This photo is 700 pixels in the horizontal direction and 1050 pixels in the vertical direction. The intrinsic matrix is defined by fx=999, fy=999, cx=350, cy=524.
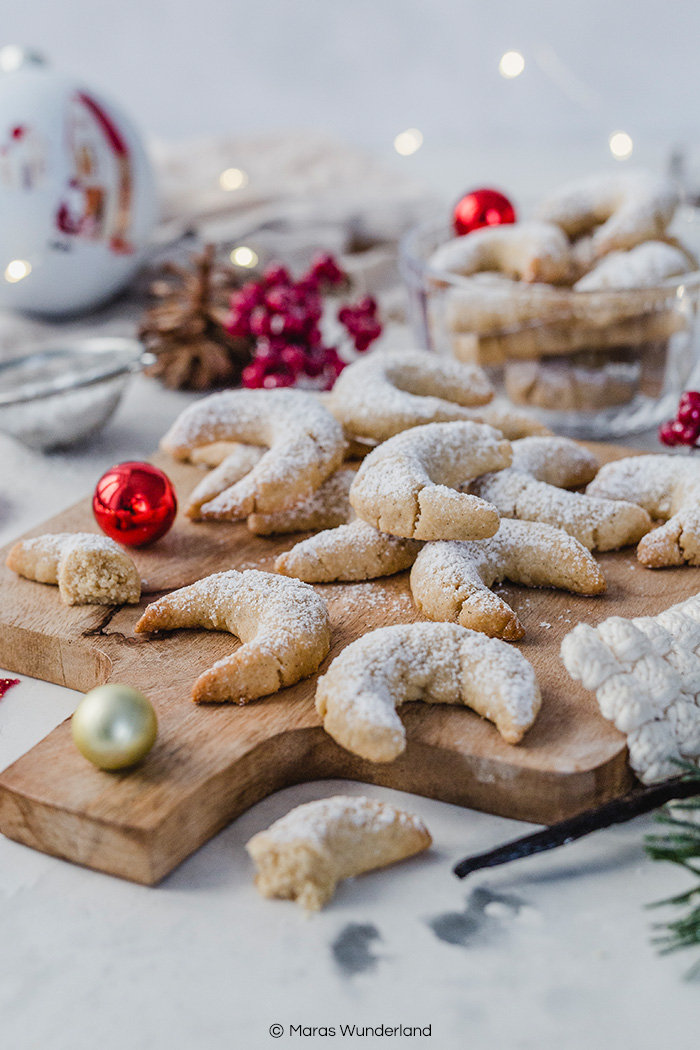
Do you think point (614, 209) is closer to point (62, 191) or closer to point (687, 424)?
point (687, 424)

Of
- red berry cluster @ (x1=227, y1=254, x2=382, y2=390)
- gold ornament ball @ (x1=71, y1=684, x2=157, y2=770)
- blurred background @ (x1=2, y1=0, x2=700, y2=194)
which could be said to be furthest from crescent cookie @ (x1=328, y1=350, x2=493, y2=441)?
blurred background @ (x1=2, y1=0, x2=700, y2=194)

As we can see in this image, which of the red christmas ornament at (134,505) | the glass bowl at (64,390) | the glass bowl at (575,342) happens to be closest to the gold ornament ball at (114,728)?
the red christmas ornament at (134,505)

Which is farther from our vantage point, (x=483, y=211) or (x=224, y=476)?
(x=483, y=211)

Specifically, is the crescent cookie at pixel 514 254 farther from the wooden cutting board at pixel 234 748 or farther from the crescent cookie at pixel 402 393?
the wooden cutting board at pixel 234 748

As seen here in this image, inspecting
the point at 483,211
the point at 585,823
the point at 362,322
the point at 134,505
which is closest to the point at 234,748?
the point at 585,823

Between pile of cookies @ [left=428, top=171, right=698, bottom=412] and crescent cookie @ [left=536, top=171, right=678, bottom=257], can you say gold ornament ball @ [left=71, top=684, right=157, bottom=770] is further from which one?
crescent cookie @ [left=536, top=171, right=678, bottom=257]

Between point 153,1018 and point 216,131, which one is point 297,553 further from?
point 216,131
